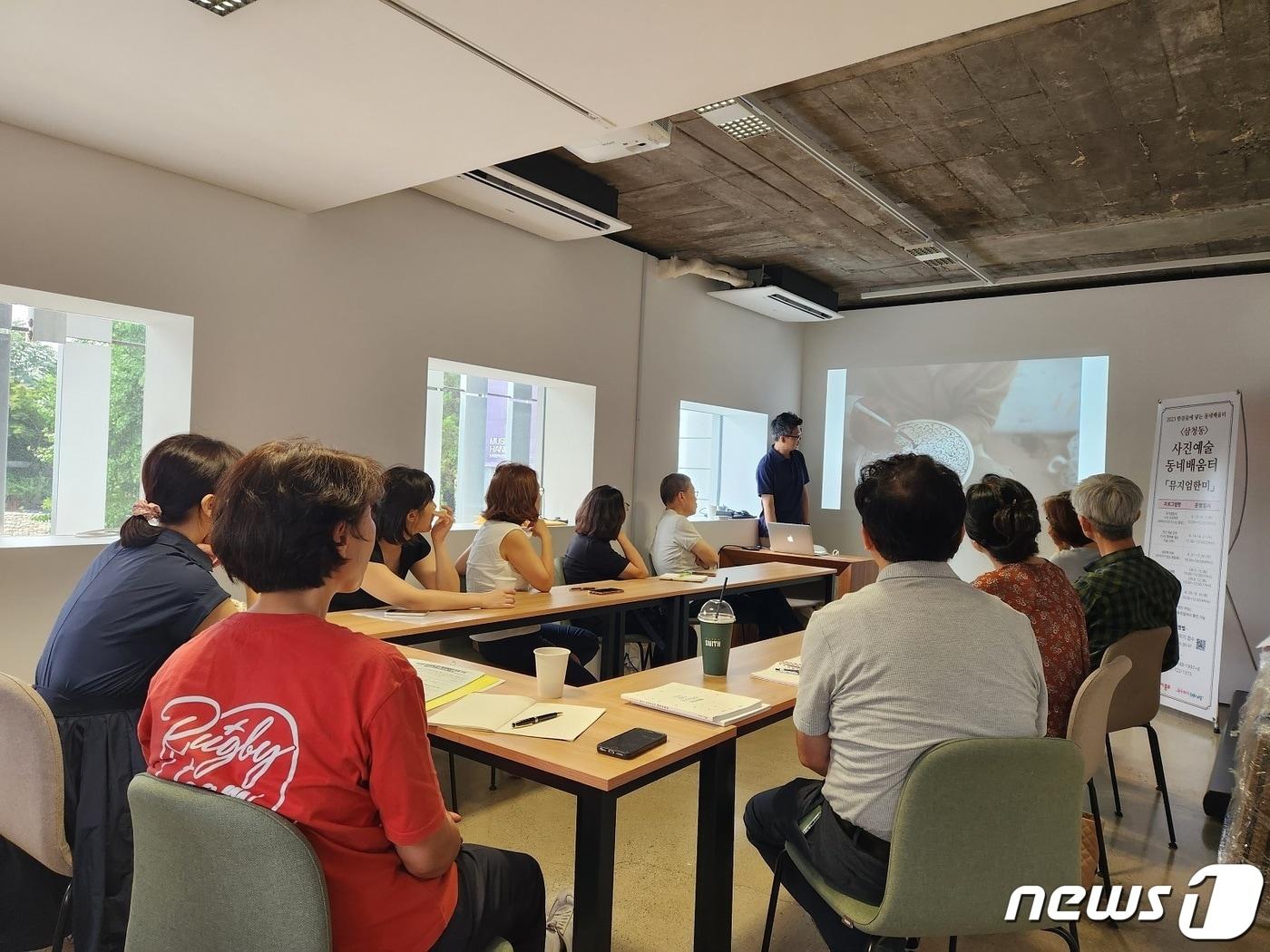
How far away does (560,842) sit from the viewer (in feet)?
8.93

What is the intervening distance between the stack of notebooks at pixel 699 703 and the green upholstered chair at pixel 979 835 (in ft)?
1.56

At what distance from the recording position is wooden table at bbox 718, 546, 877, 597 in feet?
17.7

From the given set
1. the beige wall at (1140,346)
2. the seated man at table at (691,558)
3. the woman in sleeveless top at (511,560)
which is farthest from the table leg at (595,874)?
the beige wall at (1140,346)

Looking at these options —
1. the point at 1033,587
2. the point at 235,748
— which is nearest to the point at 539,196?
the point at 1033,587

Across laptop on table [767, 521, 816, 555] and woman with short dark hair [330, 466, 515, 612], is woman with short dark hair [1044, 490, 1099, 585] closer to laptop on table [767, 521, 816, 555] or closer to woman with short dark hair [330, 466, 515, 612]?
woman with short dark hair [330, 466, 515, 612]

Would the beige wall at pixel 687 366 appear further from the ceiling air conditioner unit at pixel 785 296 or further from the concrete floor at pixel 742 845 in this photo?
the concrete floor at pixel 742 845

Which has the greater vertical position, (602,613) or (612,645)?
(602,613)

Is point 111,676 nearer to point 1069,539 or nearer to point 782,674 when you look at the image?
point 782,674

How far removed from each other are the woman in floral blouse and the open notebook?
1.17m

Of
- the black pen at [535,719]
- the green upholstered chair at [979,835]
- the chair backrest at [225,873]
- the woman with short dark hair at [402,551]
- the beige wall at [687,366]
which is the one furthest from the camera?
the beige wall at [687,366]

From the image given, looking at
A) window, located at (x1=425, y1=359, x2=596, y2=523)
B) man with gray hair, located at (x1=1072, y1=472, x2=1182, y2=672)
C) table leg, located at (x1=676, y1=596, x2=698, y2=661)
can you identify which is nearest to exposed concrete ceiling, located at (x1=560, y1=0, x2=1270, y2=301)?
window, located at (x1=425, y1=359, x2=596, y2=523)

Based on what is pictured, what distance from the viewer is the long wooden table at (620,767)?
1480 millimetres

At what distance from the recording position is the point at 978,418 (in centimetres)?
662

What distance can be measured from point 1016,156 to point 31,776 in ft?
14.6
